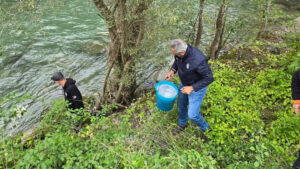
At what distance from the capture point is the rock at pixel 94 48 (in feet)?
34.6

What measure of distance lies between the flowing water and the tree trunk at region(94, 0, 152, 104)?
3.03 ft

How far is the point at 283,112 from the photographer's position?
4.78 metres

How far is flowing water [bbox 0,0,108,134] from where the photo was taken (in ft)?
25.1

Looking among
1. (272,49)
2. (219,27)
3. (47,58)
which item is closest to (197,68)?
(219,27)

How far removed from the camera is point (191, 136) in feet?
12.9

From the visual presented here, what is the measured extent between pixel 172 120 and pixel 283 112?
2672 mm

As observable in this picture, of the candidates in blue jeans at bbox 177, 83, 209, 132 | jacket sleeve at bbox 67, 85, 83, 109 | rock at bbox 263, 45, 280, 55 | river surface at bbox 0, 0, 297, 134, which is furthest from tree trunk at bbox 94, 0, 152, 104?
rock at bbox 263, 45, 280, 55

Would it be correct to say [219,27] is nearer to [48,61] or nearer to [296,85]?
[296,85]

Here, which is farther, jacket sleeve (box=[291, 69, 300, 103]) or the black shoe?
the black shoe

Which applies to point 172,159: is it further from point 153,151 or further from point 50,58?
point 50,58


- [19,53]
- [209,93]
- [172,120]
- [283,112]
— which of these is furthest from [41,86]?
[283,112]

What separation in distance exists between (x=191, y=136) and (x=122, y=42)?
304 centimetres

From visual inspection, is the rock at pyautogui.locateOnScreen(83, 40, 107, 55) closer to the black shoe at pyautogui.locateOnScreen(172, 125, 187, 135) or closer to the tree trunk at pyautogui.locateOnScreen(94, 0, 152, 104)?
the tree trunk at pyautogui.locateOnScreen(94, 0, 152, 104)

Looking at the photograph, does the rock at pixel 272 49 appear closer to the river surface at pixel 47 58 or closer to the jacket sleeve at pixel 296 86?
the river surface at pixel 47 58
